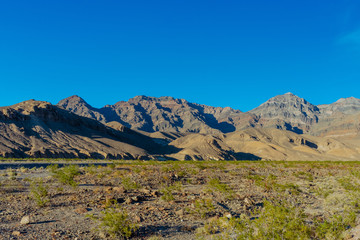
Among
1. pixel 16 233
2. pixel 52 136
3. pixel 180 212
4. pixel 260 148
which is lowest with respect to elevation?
pixel 16 233

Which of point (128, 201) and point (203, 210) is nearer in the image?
point (203, 210)

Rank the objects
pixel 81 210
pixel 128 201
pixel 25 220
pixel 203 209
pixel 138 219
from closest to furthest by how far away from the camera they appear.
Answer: pixel 25 220
pixel 138 219
pixel 81 210
pixel 203 209
pixel 128 201

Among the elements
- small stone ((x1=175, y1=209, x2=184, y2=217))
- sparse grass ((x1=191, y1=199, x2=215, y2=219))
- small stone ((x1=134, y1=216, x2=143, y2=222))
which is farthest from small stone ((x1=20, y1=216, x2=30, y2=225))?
sparse grass ((x1=191, y1=199, x2=215, y2=219))

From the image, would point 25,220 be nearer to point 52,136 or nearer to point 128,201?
point 128,201

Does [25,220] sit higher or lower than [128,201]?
lower

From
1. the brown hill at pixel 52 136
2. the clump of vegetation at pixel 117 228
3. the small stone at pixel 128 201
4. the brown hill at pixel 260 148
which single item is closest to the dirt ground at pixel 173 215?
the clump of vegetation at pixel 117 228

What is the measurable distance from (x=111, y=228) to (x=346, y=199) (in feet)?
38.3

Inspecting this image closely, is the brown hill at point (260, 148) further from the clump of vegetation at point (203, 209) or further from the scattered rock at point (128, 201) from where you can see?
the clump of vegetation at point (203, 209)

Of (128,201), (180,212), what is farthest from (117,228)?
(128,201)

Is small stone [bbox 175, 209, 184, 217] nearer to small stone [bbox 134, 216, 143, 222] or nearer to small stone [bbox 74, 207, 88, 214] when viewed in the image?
small stone [bbox 134, 216, 143, 222]

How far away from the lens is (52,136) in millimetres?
84062

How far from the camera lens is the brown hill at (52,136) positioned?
6988 centimetres

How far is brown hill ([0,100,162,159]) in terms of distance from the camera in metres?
69.9

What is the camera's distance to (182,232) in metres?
8.61
